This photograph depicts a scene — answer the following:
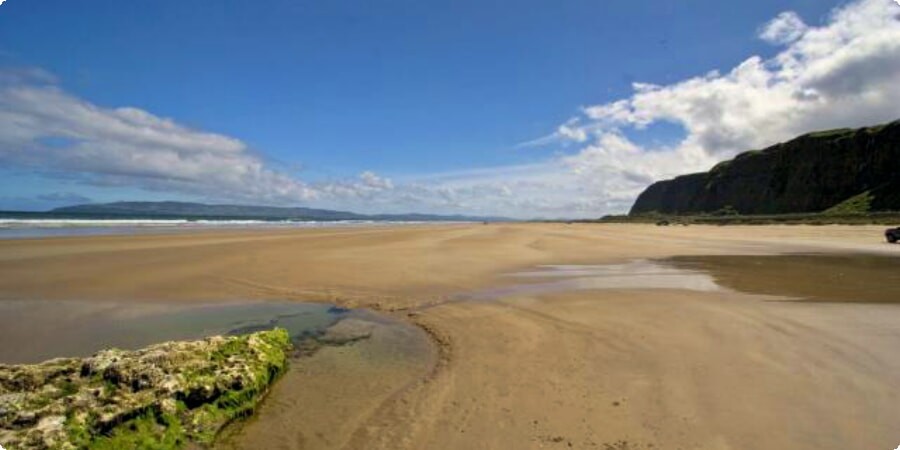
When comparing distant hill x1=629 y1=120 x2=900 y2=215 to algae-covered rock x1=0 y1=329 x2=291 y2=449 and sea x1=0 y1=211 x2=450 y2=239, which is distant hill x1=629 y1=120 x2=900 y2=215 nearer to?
sea x1=0 y1=211 x2=450 y2=239

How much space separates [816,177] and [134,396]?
4184 inches

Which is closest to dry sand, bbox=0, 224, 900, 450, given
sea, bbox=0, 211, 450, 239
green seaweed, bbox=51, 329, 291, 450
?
green seaweed, bbox=51, 329, 291, 450

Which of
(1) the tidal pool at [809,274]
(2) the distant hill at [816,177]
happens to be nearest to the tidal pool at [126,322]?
(1) the tidal pool at [809,274]

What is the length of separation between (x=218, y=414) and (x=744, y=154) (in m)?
131

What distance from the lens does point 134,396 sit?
482cm

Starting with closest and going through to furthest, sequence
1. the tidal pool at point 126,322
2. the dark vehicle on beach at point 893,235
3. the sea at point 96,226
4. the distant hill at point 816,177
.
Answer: the tidal pool at point 126,322
the dark vehicle on beach at point 893,235
the sea at point 96,226
the distant hill at point 816,177

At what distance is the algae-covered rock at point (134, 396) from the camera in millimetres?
4352

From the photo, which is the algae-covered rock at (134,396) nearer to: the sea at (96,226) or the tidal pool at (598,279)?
the tidal pool at (598,279)

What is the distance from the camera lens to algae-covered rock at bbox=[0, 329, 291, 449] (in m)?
4.35

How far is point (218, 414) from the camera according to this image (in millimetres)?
5047

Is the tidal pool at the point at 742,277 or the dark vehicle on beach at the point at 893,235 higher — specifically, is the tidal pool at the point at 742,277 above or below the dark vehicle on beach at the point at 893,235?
below

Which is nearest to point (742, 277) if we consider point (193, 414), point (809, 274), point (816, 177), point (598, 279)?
point (809, 274)

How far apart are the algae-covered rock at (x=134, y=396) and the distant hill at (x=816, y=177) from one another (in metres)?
85.6

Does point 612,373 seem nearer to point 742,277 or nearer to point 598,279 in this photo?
point 598,279
